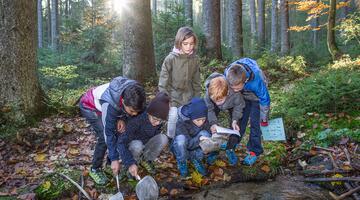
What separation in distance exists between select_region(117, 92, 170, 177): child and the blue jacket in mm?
113

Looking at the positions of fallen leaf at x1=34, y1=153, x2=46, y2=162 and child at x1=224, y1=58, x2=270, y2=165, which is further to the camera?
fallen leaf at x1=34, y1=153, x2=46, y2=162

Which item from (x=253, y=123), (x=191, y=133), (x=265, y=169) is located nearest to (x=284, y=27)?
(x=253, y=123)

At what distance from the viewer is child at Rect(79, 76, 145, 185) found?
322 cm

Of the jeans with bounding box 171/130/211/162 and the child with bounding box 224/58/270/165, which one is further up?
the child with bounding box 224/58/270/165

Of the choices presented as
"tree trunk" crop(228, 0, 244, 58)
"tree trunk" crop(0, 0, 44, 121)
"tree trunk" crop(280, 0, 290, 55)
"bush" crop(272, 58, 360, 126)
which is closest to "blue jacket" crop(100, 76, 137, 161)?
"tree trunk" crop(0, 0, 44, 121)

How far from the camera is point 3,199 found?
356 centimetres

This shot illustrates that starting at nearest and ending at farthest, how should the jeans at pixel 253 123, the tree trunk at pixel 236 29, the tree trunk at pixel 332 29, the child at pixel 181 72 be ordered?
1. the child at pixel 181 72
2. the jeans at pixel 253 123
3. the tree trunk at pixel 332 29
4. the tree trunk at pixel 236 29

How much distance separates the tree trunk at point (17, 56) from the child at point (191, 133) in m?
2.67

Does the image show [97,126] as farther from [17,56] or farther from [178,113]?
[17,56]

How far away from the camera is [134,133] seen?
397cm

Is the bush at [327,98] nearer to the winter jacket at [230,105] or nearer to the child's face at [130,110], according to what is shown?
the winter jacket at [230,105]

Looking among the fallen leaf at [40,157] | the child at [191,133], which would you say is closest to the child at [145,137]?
the child at [191,133]

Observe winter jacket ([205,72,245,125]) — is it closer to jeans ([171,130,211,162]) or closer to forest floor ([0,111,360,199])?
jeans ([171,130,211,162])

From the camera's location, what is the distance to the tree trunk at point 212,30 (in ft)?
34.7
